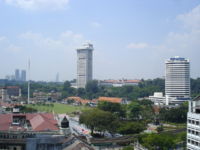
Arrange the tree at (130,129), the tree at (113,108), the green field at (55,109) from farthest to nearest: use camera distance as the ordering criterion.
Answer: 1. the green field at (55,109)
2. the tree at (113,108)
3. the tree at (130,129)

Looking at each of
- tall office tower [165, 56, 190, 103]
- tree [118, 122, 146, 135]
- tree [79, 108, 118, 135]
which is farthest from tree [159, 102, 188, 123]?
tall office tower [165, 56, 190, 103]

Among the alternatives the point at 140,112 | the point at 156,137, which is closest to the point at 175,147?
the point at 156,137

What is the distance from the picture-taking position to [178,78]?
84000 mm

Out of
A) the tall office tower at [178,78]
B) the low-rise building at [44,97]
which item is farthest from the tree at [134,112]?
the low-rise building at [44,97]

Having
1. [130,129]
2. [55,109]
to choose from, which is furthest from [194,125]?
[55,109]

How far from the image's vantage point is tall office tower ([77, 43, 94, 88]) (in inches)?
5231

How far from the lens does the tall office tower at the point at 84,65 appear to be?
133 m

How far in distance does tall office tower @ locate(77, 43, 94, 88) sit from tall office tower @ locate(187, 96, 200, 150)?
111 meters

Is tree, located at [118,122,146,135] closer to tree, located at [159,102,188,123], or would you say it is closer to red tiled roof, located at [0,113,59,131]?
red tiled roof, located at [0,113,59,131]

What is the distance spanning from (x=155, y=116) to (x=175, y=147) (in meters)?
25.2

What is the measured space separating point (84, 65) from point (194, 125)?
114m

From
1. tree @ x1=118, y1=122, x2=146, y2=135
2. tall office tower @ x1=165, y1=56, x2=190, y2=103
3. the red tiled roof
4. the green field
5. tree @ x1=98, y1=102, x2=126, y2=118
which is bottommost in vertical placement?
the green field

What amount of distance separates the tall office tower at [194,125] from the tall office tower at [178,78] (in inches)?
2394

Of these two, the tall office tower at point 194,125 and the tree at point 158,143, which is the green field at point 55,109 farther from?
the tall office tower at point 194,125
